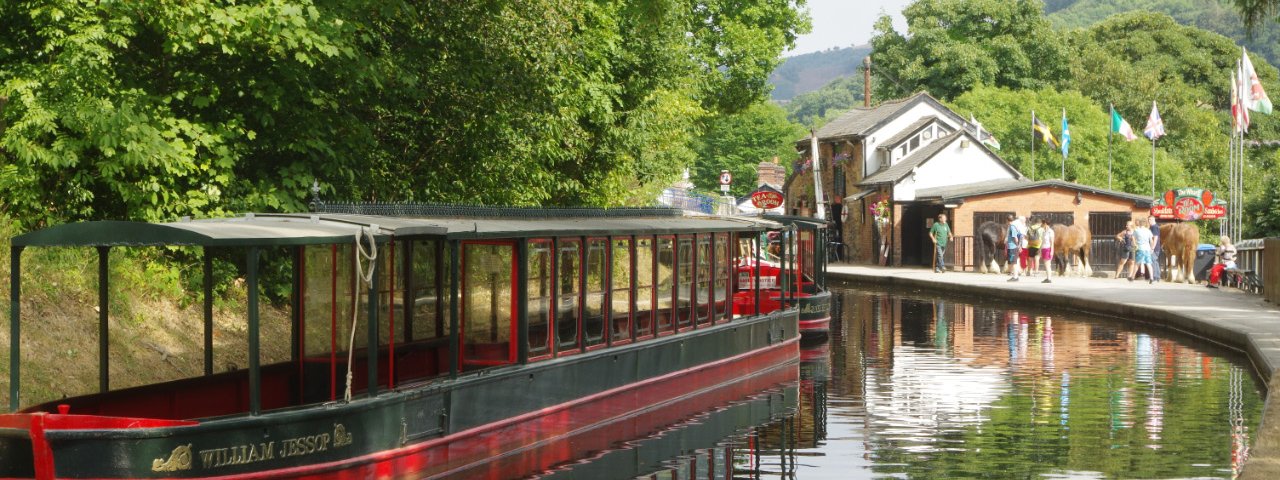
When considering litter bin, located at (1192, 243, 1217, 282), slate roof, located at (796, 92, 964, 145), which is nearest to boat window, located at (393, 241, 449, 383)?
litter bin, located at (1192, 243, 1217, 282)

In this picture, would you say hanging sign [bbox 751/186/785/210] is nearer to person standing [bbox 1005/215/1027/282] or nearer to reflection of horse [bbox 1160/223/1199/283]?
person standing [bbox 1005/215/1027/282]

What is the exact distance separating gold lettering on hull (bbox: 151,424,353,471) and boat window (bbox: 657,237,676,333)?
7157 mm

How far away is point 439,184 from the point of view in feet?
73.2

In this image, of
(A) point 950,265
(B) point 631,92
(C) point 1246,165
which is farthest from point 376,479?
(C) point 1246,165

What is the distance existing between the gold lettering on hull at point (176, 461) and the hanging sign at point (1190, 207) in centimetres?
4346

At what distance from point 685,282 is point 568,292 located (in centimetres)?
335

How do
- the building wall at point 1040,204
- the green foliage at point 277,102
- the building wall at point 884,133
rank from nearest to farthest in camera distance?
the green foliage at point 277,102 < the building wall at point 1040,204 < the building wall at point 884,133

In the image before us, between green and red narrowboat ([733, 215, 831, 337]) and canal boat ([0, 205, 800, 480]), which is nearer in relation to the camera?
canal boat ([0, 205, 800, 480])

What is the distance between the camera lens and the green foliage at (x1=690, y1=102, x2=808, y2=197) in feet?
415

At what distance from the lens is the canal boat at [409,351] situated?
10.6 metres

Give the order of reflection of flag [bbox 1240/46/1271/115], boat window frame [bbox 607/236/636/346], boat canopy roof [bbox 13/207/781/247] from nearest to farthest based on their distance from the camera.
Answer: boat canopy roof [bbox 13/207/781/247]
boat window frame [bbox 607/236/636/346]
reflection of flag [bbox 1240/46/1271/115]

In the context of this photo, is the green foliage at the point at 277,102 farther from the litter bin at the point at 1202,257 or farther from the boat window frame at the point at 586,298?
the litter bin at the point at 1202,257

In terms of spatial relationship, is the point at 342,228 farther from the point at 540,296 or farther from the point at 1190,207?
the point at 1190,207

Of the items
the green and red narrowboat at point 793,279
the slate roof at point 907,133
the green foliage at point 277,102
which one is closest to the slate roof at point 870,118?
the slate roof at point 907,133
